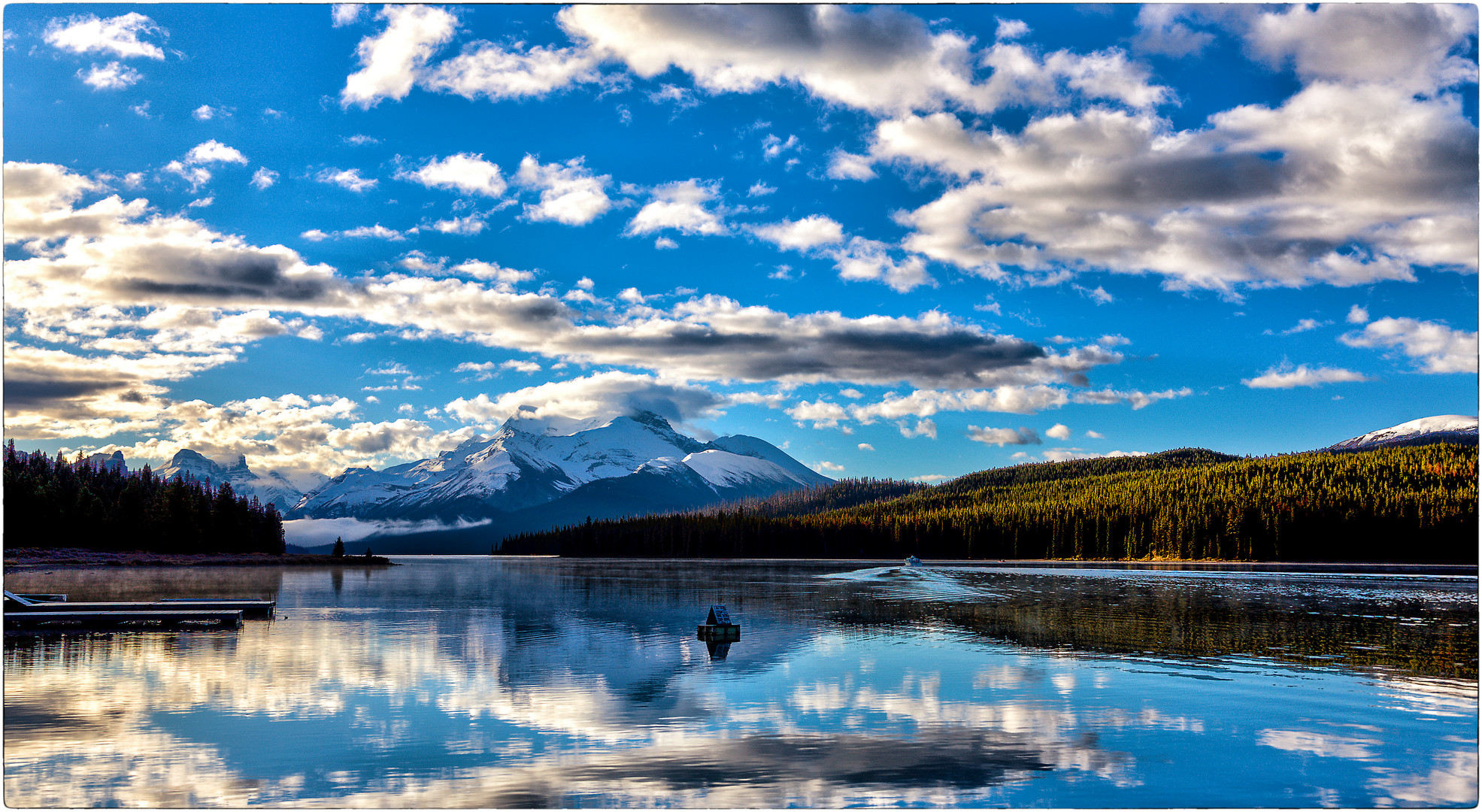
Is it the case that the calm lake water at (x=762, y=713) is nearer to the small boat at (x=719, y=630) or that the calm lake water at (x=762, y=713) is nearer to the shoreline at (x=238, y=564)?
the small boat at (x=719, y=630)

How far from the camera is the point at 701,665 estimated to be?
1641 inches

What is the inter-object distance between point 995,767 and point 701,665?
792 inches

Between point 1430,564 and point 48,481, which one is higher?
point 48,481

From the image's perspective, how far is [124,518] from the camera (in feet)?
549

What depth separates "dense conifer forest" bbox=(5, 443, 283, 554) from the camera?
154250 millimetres

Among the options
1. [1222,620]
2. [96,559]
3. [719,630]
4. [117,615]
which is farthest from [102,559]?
[1222,620]

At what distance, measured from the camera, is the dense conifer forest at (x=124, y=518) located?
154m

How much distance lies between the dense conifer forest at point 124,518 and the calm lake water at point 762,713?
121 meters

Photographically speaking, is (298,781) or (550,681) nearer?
(298,781)

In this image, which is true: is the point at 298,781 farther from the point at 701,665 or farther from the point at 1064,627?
the point at 1064,627

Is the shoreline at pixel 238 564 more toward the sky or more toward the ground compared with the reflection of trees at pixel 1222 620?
more toward the ground

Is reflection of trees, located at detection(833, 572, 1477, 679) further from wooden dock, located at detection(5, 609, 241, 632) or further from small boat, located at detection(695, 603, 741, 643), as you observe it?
wooden dock, located at detection(5, 609, 241, 632)

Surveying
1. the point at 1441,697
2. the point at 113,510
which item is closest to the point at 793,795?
the point at 1441,697

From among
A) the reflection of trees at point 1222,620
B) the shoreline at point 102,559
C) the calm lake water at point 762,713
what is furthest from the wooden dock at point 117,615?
the shoreline at point 102,559
